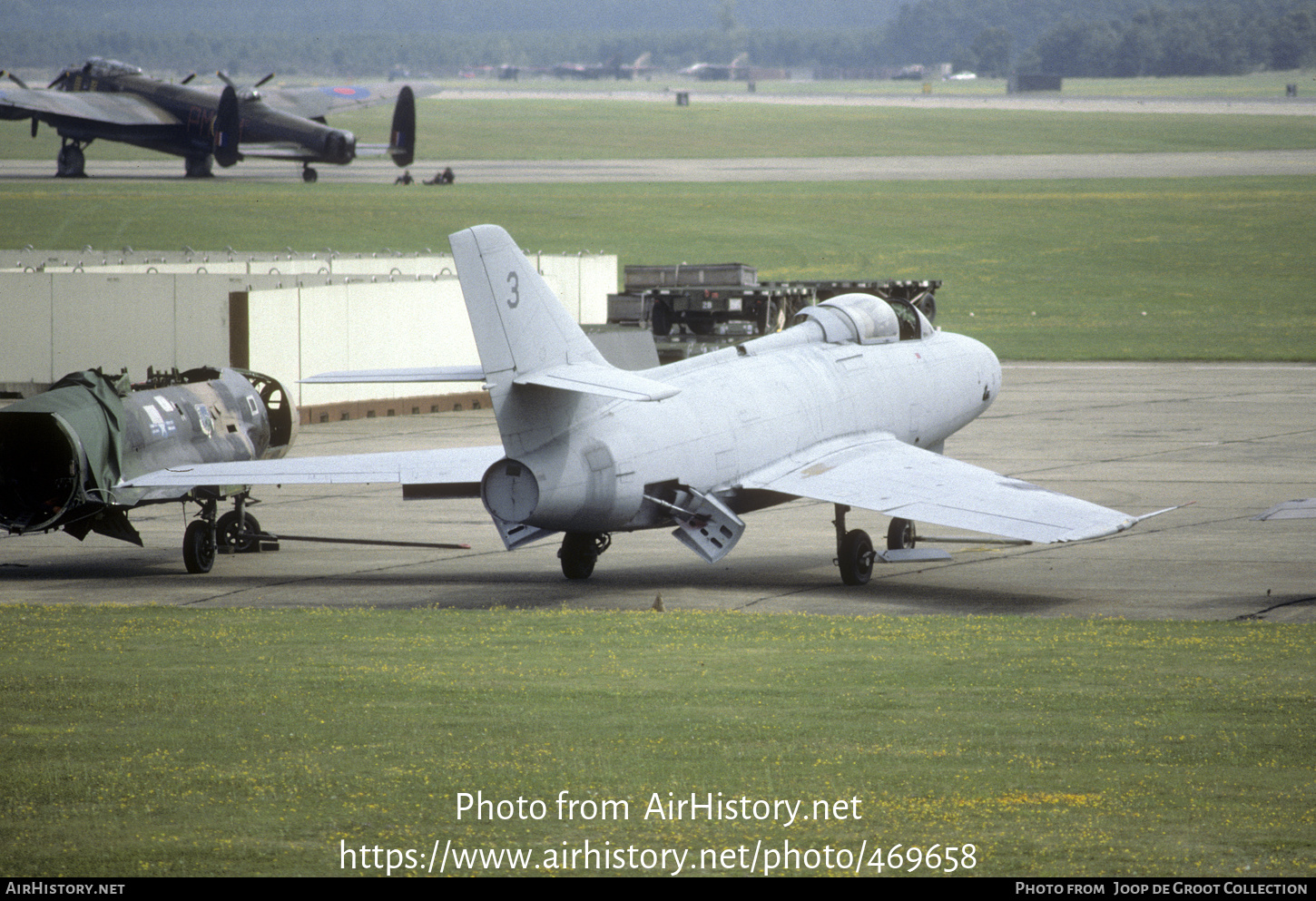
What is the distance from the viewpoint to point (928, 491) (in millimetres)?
18922

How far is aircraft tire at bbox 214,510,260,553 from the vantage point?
73.5ft

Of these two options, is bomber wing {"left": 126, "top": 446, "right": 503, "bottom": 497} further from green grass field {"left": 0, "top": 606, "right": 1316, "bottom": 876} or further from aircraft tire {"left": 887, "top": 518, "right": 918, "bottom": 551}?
aircraft tire {"left": 887, "top": 518, "right": 918, "bottom": 551}

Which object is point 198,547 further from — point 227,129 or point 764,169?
point 764,169

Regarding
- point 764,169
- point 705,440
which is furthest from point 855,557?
point 764,169

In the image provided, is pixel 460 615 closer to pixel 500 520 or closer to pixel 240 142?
pixel 500 520

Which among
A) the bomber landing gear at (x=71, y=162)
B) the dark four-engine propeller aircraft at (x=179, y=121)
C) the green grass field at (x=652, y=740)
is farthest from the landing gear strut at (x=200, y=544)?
the bomber landing gear at (x=71, y=162)

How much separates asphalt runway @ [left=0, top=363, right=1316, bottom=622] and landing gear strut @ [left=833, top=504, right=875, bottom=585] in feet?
0.82

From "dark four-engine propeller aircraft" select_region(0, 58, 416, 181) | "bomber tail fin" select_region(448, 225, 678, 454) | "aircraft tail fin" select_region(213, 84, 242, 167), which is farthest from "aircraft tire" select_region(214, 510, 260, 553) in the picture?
"aircraft tail fin" select_region(213, 84, 242, 167)

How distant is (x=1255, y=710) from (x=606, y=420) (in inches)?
321

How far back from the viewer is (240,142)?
9362 cm

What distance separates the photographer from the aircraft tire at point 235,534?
2239 cm

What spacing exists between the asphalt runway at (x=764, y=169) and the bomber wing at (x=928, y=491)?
78.4m

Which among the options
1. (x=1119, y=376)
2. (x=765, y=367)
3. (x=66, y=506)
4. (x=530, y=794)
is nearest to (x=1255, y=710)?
(x=530, y=794)

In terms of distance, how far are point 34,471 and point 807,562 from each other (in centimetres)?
1013
